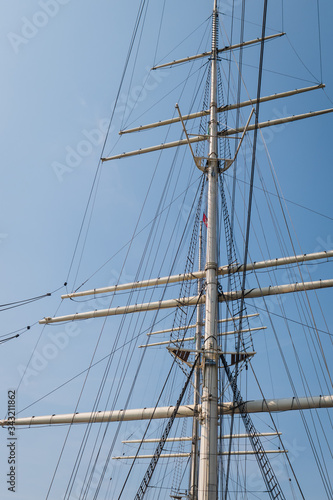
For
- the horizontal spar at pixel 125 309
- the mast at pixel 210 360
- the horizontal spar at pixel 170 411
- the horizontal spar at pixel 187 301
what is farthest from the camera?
the horizontal spar at pixel 125 309

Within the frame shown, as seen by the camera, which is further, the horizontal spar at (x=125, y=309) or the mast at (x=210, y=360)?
the horizontal spar at (x=125, y=309)

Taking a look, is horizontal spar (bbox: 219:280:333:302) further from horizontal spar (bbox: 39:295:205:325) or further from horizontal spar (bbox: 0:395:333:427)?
horizontal spar (bbox: 0:395:333:427)

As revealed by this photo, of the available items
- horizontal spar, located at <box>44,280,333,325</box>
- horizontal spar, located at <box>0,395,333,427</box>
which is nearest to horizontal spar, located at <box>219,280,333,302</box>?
horizontal spar, located at <box>44,280,333,325</box>

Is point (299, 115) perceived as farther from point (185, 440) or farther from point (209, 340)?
point (185, 440)

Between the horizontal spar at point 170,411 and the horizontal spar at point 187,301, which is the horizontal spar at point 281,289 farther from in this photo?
the horizontal spar at point 170,411

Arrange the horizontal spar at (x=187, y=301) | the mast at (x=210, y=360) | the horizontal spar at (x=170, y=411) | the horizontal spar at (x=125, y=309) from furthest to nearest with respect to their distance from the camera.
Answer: the horizontal spar at (x=125, y=309), the horizontal spar at (x=187, y=301), the horizontal spar at (x=170, y=411), the mast at (x=210, y=360)

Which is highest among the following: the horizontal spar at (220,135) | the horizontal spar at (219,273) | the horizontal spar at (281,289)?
the horizontal spar at (220,135)

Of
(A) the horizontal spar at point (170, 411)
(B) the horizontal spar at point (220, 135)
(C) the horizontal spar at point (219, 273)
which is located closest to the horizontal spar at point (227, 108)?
(B) the horizontal spar at point (220, 135)

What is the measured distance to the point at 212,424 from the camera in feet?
37.6

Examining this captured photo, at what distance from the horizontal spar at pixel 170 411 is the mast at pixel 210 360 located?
96 centimetres

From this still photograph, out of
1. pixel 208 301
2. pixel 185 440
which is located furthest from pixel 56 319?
pixel 185 440

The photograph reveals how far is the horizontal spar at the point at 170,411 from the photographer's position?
13.8m

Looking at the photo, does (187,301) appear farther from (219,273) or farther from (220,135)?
(220,135)

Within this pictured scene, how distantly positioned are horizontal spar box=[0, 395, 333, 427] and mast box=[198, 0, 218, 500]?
38.0 inches
